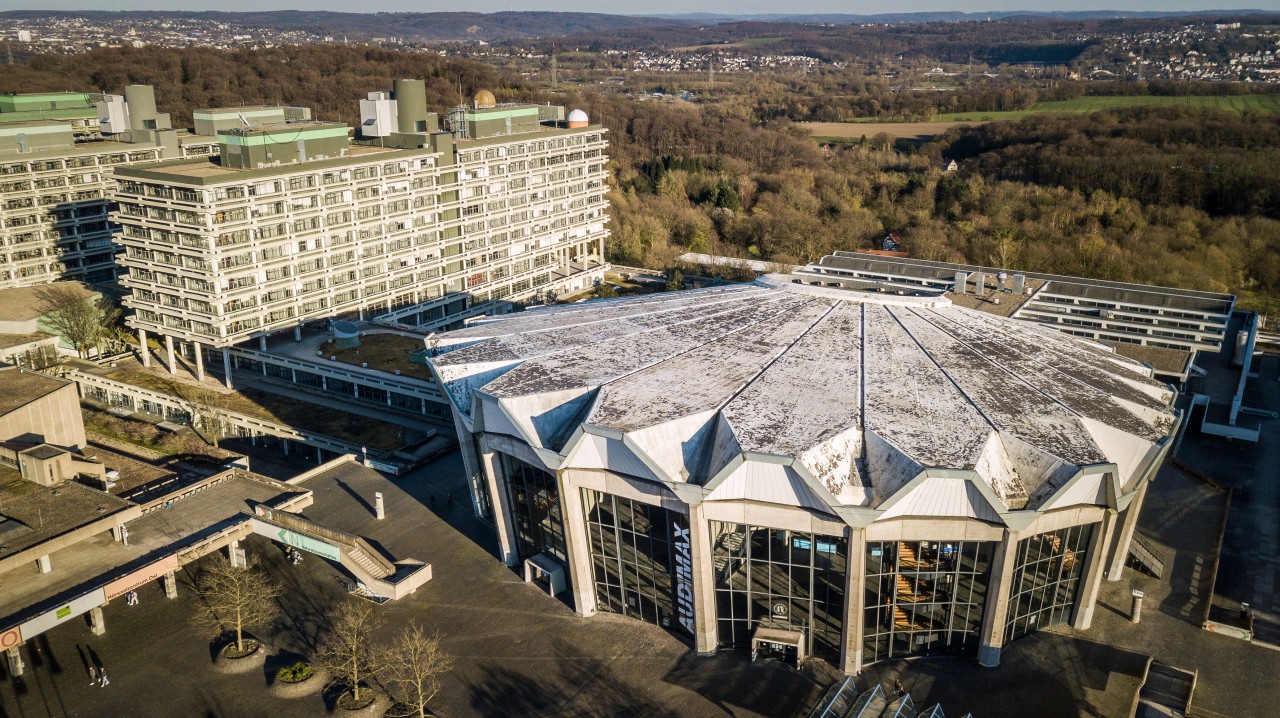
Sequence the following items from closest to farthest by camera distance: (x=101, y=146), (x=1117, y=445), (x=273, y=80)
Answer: (x=1117, y=445) → (x=101, y=146) → (x=273, y=80)

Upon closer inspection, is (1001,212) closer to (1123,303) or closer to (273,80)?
(1123,303)

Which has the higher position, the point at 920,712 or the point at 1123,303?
the point at 1123,303

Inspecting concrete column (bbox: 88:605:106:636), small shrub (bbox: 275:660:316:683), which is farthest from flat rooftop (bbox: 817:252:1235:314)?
concrete column (bbox: 88:605:106:636)

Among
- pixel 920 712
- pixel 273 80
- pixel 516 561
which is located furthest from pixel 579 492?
pixel 273 80

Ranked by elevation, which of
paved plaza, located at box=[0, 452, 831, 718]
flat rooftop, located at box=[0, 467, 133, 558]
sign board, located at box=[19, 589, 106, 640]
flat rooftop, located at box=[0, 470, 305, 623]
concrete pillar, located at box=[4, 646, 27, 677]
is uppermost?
flat rooftop, located at box=[0, 467, 133, 558]

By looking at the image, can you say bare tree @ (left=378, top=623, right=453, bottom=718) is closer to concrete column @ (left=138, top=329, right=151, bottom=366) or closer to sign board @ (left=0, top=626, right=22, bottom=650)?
sign board @ (left=0, top=626, right=22, bottom=650)
